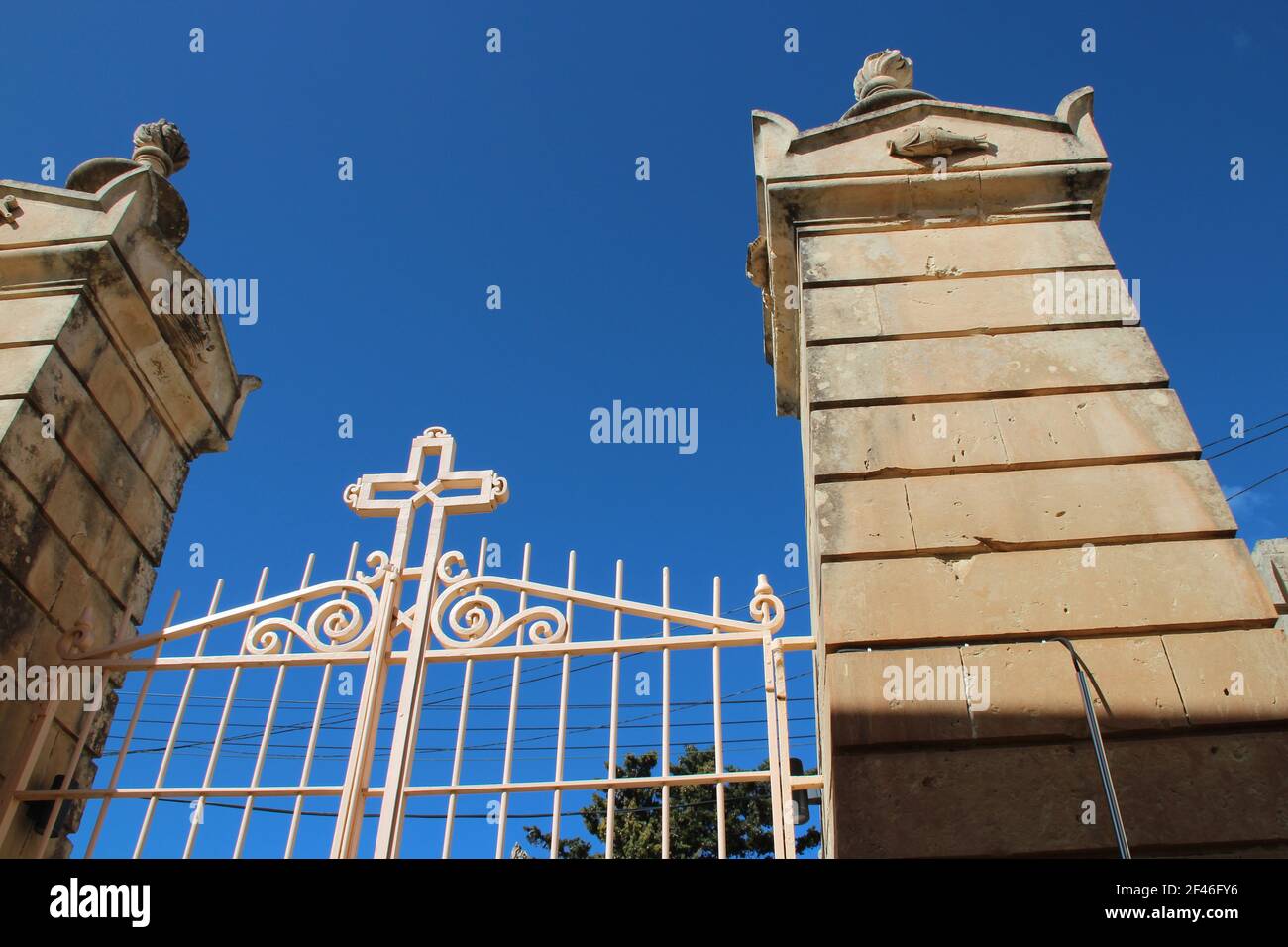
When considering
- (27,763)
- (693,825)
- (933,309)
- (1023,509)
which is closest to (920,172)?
(933,309)

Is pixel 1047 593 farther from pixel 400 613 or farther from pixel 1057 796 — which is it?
pixel 400 613

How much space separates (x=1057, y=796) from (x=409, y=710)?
100 inches

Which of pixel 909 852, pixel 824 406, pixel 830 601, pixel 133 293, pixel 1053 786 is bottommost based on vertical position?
pixel 909 852

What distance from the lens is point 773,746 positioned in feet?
12.0

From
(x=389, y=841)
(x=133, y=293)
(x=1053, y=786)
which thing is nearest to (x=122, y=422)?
(x=133, y=293)

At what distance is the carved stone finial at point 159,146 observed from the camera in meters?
5.95

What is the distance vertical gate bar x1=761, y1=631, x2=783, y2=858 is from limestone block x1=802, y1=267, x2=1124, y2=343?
149 cm

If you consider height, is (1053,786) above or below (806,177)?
below

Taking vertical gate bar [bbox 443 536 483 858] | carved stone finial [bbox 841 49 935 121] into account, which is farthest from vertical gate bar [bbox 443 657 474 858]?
carved stone finial [bbox 841 49 935 121]

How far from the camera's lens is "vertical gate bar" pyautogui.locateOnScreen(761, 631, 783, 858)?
3.45 meters

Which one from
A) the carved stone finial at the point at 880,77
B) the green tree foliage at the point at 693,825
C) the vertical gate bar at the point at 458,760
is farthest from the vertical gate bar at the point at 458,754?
the green tree foliage at the point at 693,825

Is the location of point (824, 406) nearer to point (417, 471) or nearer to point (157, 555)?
point (417, 471)

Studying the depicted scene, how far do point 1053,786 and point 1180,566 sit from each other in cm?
103

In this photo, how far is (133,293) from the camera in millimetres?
5105
